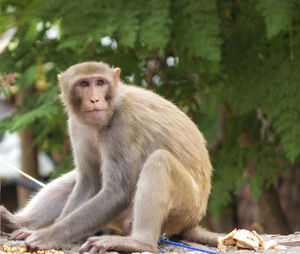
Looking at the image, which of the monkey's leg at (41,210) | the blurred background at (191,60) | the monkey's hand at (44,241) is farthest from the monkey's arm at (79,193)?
the blurred background at (191,60)

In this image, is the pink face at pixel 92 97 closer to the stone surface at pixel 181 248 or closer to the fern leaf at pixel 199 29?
the stone surface at pixel 181 248

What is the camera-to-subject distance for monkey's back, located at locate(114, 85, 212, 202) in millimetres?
5500

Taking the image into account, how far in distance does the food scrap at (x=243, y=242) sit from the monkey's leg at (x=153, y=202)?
51 centimetres

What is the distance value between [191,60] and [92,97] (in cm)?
266

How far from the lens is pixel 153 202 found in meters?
4.95

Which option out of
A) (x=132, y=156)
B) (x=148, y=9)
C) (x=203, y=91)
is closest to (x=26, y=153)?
(x=203, y=91)

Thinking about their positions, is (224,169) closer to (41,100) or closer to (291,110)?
(291,110)

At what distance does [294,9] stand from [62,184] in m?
3.32

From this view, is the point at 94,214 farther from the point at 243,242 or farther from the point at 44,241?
the point at 243,242

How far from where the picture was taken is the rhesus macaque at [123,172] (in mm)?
5004

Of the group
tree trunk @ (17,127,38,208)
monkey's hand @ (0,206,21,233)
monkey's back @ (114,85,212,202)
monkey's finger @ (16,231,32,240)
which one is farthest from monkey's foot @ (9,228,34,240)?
tree trunk @ (17,127,38,208)

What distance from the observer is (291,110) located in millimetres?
6906

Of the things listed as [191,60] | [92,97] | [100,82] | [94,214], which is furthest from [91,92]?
[191,60]

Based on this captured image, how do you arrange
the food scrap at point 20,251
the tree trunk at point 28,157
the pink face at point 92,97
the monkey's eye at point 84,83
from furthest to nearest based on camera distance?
the tree trunk at point 28,157
the monkey's eye at point 84,83
the pink face at point 92,97
the food scrap at point 20,251
